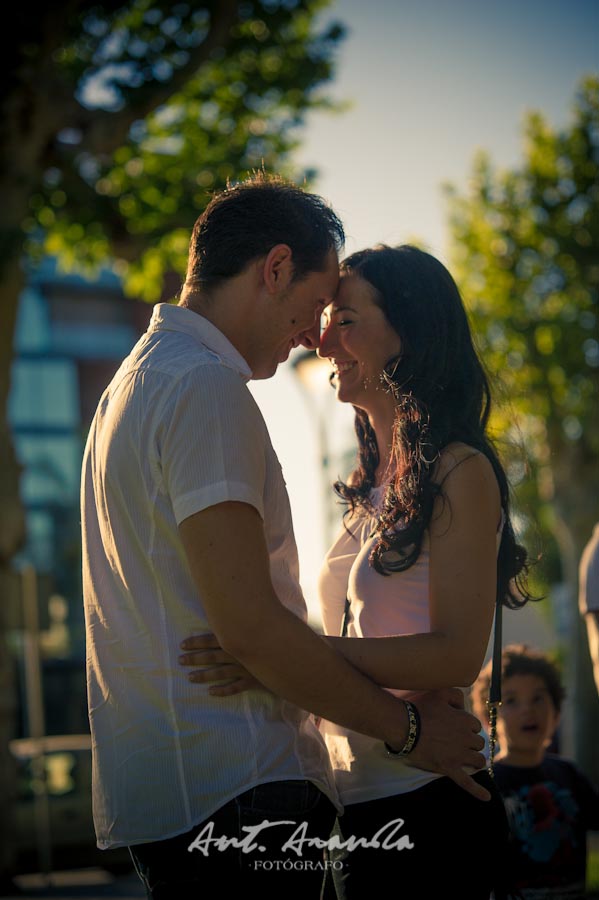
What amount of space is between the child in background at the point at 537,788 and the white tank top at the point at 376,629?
166 centimetres

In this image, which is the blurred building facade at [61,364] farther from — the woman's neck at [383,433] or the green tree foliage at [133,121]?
the woman's neck at [383,433]

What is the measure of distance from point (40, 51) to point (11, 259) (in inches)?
76.5

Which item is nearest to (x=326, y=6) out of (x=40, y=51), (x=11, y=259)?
(x=40, y=51)

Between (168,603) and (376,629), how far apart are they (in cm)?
60

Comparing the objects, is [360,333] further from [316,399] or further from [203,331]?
[316,399]

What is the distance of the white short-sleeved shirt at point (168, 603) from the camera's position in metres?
2.21

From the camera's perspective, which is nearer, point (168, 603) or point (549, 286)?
point (168, 603)

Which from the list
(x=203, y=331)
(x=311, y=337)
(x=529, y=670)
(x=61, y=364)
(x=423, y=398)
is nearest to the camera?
(x=203, y=331)

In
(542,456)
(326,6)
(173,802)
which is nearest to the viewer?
(173,802)

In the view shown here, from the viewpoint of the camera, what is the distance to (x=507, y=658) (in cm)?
507

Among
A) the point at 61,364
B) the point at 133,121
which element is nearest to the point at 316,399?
the point at 133,121

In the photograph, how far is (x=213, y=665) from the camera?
2.27 meters

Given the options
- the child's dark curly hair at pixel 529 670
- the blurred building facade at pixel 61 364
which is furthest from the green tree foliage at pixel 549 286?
the blurred building facade at pixel 61 364

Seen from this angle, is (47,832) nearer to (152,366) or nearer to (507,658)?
(507,658)
